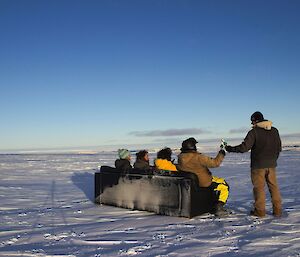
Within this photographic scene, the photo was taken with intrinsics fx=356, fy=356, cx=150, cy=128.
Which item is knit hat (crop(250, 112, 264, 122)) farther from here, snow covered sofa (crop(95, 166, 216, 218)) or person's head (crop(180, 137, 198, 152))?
snow covered sofa (crop(95, 166, 216, 218))

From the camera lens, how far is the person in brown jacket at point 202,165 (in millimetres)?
6016

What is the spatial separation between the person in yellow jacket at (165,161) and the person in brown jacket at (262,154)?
1.27 metres

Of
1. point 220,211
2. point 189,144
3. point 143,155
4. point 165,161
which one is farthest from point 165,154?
point 220,211

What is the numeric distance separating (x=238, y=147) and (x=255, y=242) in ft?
6.42

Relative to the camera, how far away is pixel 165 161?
22.3ft

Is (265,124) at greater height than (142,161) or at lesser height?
greater

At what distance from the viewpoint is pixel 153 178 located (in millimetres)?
6207

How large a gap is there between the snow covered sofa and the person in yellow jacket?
516 mm

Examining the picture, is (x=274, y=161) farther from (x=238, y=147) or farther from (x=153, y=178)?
(x=153, y=178)

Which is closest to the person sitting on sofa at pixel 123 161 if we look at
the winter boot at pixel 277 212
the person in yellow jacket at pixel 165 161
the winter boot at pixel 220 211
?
the person in yellow jacket at pixel 165 161

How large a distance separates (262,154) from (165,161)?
1824mm

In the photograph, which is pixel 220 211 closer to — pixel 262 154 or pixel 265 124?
pixel 262 154

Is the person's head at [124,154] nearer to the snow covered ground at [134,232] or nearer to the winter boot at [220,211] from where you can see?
the snow covered ground at [134,232]

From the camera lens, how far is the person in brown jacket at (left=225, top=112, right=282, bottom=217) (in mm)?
5848
